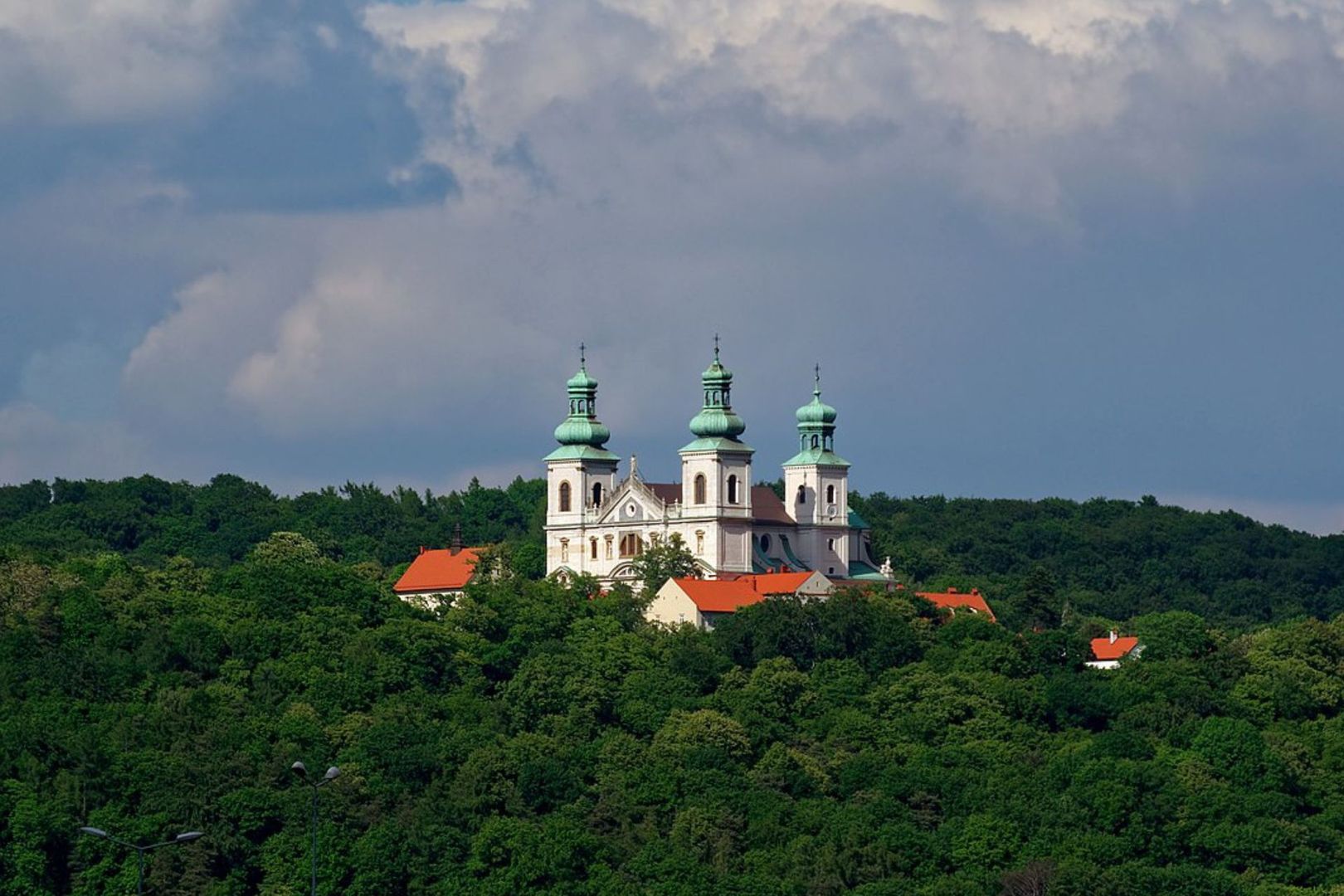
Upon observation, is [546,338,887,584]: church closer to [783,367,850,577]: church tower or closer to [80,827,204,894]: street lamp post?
[783,367,850,577]: church tower

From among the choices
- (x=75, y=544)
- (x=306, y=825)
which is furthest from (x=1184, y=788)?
(x=75, y=544)

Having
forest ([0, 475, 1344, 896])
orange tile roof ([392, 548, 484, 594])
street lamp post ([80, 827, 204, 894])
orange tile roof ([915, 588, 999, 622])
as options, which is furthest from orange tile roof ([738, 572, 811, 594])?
street lamp post ([80, 827, 204, 894])

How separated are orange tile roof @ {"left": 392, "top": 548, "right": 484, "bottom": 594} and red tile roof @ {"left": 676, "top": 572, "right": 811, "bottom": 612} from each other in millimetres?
11484

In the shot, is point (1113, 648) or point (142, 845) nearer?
point (142, 845)

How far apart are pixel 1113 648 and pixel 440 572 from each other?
2551 centimetres

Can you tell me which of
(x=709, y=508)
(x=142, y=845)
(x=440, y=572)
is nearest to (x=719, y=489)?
(x=709, y=508)

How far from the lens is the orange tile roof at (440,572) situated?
128 metres

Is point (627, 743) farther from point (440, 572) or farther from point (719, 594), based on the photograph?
point (440, 572)

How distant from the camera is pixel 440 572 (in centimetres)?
13025

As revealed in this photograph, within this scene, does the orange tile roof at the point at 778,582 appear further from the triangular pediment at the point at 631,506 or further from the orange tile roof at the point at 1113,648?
the orange tile roof at the point at 1113,648

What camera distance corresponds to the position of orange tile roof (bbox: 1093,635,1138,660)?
397 ft

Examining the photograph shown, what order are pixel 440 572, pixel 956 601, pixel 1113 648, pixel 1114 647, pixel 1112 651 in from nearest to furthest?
1. pixel 1112 651
2. pixel 1113 648
3. pixel 1114 647
4. pixel 956 601
5. pixel 440 572

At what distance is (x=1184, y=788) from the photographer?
339 ft

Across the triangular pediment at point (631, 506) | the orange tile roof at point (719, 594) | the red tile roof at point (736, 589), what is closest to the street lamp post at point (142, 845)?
the orange tile roof at point (719, 594)
